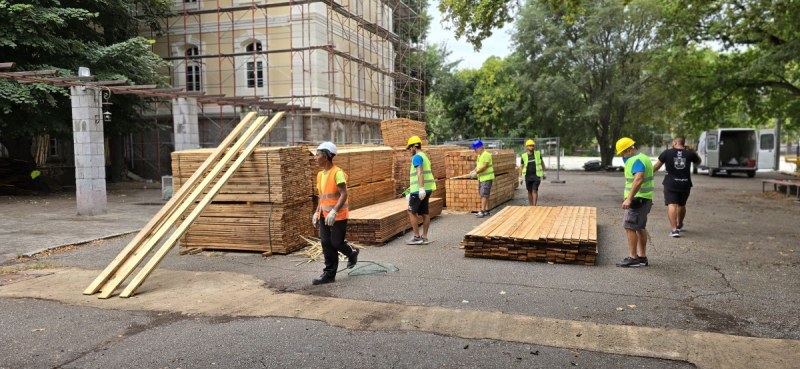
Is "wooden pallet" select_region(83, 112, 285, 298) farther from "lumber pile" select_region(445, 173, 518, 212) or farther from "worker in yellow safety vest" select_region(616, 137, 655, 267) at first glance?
"lumber pile" select_region(445, 173, 518, 212)

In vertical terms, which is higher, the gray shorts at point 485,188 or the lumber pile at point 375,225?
the gray shorts at point 485,188

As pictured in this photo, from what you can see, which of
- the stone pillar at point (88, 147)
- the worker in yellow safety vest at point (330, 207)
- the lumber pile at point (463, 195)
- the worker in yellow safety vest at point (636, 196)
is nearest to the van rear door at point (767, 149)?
the lumber pile at point (463, 195)

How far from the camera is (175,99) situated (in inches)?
730

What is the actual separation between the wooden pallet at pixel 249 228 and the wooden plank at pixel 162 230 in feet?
2.12

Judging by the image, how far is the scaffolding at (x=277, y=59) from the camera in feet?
79.8

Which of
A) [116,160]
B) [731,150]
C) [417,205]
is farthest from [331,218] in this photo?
[731,150]

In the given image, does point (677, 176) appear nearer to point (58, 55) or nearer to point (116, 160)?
point (58, 55)

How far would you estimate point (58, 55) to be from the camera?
65.0 feet

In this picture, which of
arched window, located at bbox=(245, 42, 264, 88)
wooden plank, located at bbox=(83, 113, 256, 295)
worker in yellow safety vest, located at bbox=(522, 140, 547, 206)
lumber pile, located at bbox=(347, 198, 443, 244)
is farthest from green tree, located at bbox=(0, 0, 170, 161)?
worker in yellow safety vest, located at bbox=(522, 140, 547, 206)

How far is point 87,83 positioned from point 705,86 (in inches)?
956

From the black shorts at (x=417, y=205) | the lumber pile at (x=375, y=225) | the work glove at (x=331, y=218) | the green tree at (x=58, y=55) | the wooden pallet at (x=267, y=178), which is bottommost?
the lumber pile at (x=375, y=225)

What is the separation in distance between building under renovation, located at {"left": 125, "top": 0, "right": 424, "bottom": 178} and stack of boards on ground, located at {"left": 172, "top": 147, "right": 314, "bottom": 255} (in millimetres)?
13757

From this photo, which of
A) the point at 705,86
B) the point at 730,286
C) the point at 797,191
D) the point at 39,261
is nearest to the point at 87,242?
the point at 39,261

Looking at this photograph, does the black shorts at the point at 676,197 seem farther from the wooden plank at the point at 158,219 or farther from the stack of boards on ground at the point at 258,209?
the wooden plank at the point at 158,219
